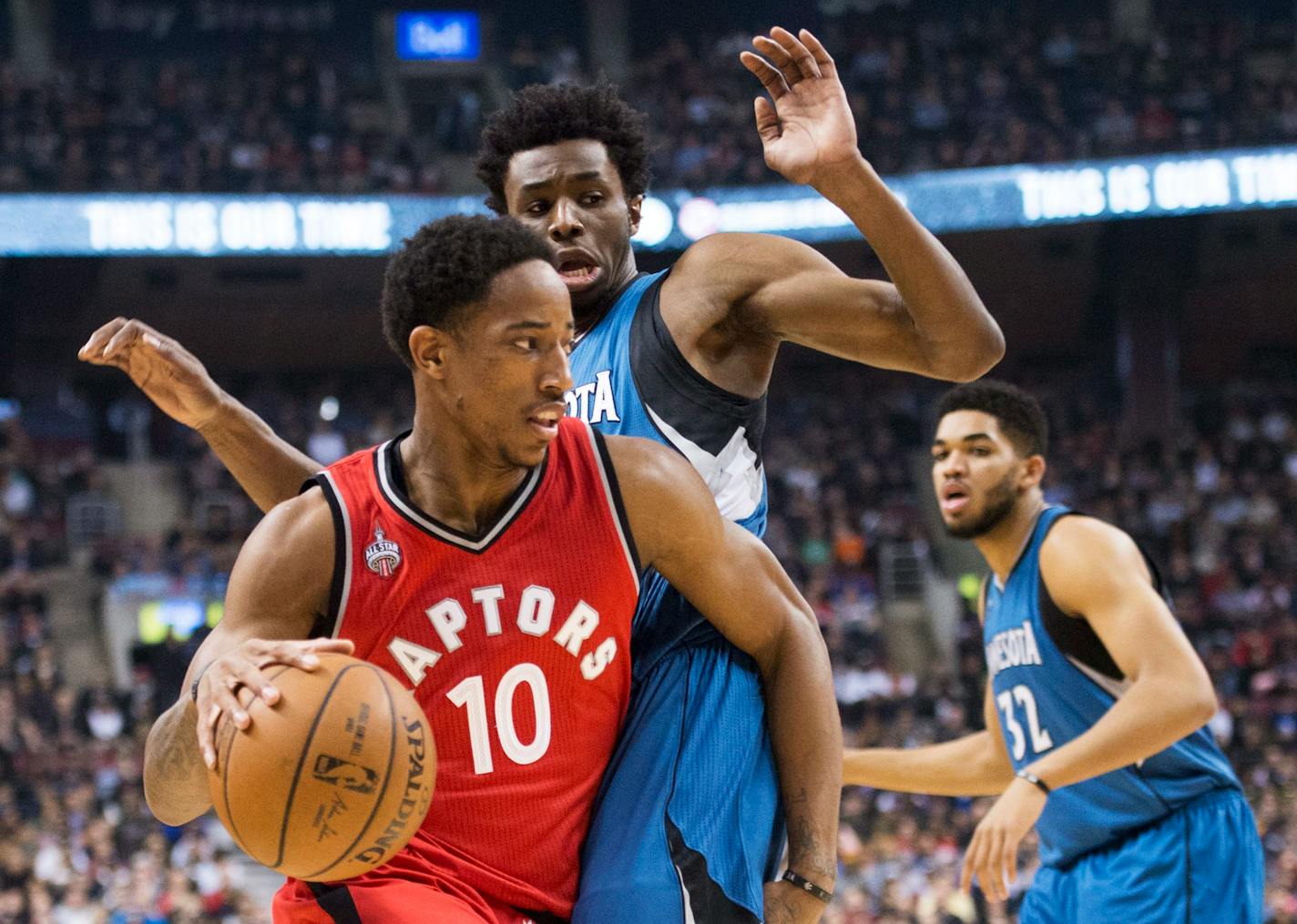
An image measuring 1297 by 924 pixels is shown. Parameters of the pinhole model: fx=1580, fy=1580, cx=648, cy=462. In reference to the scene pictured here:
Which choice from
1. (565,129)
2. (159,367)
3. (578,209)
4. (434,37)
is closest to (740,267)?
(578,209)

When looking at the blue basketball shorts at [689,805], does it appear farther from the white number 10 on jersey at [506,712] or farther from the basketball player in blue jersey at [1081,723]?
the basketball player in blue jersey at [1081,723]

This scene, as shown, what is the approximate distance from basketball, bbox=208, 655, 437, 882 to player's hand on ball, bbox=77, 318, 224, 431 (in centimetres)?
140

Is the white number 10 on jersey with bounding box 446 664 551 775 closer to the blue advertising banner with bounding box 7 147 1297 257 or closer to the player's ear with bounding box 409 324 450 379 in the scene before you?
the player's ear with bounding box 409 324 450 379

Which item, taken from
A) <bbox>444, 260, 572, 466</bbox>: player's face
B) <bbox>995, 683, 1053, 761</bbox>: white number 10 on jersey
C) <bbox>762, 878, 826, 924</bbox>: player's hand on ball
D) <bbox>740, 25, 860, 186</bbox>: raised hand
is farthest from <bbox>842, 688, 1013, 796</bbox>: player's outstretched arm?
<bbox>444, 260, 572, 466</bbox>: player's face

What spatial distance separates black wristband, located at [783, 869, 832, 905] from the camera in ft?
9.79

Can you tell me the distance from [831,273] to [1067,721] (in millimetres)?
2143

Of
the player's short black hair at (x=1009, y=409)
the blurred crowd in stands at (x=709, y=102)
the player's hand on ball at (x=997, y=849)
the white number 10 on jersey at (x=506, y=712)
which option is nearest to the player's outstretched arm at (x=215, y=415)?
the white number 10 on jersey at (x=506, y=712)

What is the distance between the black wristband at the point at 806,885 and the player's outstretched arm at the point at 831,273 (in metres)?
0.99

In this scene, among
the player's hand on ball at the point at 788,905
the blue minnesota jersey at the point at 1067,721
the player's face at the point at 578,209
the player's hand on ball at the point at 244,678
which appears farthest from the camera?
the blue minnesota jersey at the point at 1067,721

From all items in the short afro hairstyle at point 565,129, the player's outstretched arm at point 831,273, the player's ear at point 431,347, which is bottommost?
the player's ear at point 431,347

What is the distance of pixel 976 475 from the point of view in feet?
Result: 16.4

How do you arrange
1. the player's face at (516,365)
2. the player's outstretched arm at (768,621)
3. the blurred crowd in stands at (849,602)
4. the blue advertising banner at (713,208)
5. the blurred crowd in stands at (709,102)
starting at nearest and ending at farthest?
the player's face at (516,365)
the player's outstretched arm at (768,621)
the blurred crowd in stands at (849,602)
the blue advertising banner at (713,208)
the blurred crowd in stands at (709,102)

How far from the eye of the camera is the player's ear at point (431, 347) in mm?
2764

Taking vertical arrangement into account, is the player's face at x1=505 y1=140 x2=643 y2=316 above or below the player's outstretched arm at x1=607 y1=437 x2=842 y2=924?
above
